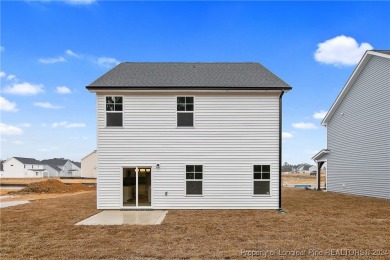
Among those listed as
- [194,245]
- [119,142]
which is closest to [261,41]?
[119,142]

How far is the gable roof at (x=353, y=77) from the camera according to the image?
18.0m

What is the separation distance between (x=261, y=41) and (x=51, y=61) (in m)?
17.4

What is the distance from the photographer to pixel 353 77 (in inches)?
810

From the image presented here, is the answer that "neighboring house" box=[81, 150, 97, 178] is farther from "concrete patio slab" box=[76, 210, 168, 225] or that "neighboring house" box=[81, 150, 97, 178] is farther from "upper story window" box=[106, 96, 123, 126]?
"concrete patio slab" box=[76, 210, 168, 225]

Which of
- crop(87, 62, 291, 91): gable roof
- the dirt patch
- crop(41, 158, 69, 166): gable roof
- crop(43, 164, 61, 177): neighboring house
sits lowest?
crop(43, 164, 61, 177): neighboring house

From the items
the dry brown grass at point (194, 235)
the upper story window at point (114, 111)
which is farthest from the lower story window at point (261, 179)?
the upper story window at point (114, 111)

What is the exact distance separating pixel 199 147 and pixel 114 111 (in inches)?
171

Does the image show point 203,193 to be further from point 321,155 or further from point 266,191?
point 321,155

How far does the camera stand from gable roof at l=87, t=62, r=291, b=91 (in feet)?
42.7

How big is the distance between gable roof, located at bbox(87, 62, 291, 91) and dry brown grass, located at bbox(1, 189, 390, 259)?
576 cm

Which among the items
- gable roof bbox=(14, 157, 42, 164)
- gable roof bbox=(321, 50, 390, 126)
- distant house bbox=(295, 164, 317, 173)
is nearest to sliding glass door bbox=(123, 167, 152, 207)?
gable roof bbox=(321, 50, 390, 126)

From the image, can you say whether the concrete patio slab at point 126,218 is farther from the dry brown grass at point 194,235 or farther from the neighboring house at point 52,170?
the neighboring house at point 52,170

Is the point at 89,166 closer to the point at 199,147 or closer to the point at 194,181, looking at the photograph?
the point at 194,181

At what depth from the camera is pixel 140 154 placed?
13094 millimetres
